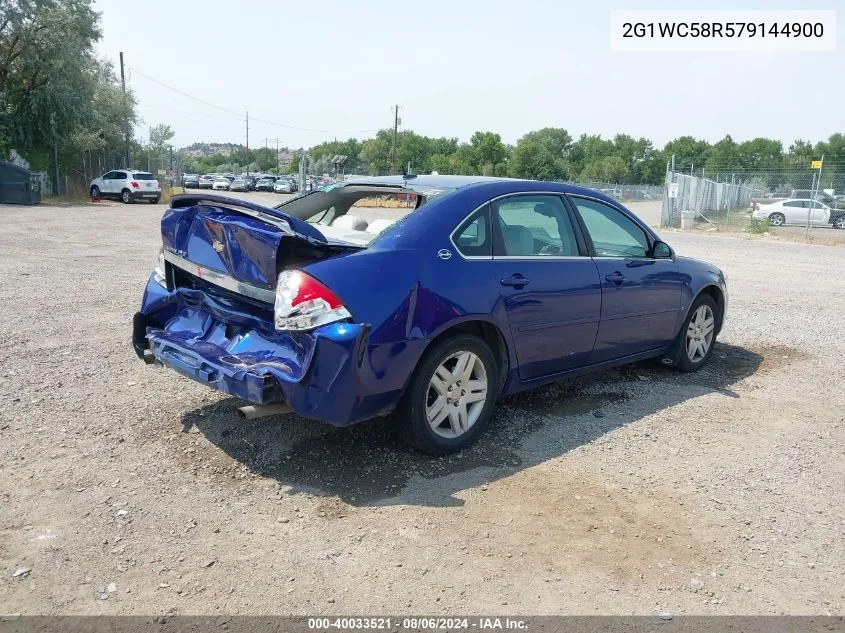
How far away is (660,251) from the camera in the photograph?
5559 millimetres

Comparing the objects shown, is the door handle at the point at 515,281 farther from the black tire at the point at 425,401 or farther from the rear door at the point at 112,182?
the rear door at the point at 112,182

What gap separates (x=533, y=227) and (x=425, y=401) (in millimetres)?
1484

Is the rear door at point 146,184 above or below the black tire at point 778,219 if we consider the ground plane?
above

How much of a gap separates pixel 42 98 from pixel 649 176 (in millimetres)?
99998

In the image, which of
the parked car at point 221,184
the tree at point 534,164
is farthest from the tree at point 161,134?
the tree at point 534,164

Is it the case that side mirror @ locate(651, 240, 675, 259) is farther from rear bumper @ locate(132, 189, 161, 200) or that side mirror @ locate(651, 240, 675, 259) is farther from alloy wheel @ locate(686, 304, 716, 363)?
rear bumper @ locate(132, 189, 161, 200)

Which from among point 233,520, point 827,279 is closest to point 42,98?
point 827,279

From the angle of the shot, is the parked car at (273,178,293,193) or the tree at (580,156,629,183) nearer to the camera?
the parked car at (273,178,293,193)

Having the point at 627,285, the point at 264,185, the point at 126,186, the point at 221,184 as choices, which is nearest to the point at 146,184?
the point at 126,186

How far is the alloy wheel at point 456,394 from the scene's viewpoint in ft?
13.2

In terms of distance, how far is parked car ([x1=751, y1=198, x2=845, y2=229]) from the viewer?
30078 mm

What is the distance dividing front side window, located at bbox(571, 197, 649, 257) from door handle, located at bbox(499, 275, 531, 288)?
886 millimetres

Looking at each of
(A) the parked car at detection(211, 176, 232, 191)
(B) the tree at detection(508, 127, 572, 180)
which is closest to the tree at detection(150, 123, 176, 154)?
(A) the parked car at detection(211, 176, 232, 191)

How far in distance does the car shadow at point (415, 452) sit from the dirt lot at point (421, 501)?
0.05 ft
